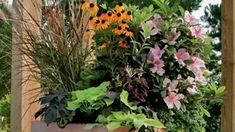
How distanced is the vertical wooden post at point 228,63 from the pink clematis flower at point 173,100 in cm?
85

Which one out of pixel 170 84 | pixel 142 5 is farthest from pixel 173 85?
pixel 142 5

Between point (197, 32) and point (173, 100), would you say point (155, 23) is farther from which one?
point (173, 100)

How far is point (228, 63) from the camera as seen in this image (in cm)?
247

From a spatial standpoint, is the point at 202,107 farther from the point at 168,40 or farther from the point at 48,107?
the point at 48,107

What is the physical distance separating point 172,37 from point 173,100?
9.2 inches

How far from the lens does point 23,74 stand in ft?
8.19

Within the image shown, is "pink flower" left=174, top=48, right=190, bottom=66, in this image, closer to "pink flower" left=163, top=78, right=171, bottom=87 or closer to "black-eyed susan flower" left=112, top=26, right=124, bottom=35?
"pink flower" left=163, top=78, right=171, bottom=87

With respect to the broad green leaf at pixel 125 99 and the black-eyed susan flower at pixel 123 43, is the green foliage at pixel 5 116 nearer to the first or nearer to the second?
the black-eyed susan flower at pixel 123 43

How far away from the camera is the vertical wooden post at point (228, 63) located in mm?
2436

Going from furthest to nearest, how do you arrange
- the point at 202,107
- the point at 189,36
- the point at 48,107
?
the point at 202,107, the point at 189,36, the point at 48,107

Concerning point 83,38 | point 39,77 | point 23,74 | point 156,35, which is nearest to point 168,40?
point 156,35

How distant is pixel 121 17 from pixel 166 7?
0.60 feet

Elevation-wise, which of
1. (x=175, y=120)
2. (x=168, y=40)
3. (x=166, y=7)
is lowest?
(x=175, y=120)

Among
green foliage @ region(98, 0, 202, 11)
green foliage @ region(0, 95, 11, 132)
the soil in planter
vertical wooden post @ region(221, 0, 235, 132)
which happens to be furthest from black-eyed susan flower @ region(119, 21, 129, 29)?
green foliage @ region(98, 0, 202, 11)
